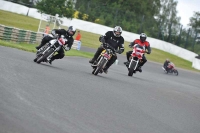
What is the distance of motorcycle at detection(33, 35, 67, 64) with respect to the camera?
1873cm

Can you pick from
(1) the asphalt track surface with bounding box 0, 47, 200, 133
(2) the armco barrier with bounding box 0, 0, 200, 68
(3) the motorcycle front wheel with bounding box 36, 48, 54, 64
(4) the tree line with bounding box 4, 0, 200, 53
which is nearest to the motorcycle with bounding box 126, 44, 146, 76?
(3) the motorcycle front wheel with bounding box 36, 48, 54, 64

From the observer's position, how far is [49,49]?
1894cm

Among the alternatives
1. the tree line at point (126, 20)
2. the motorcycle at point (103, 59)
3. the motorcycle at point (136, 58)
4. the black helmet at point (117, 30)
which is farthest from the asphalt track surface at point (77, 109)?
the tree line at point (126, 20)

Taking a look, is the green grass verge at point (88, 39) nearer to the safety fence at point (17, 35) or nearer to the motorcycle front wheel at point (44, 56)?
the safety fence at point (17, 35)

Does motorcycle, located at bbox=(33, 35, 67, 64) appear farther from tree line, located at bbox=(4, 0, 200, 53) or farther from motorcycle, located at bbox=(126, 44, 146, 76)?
tree line, located at bbox=(4, 0, 200, 53)

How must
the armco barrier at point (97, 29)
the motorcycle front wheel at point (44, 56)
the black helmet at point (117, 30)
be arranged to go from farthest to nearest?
1. the armco barrier at point (97, 29)
2. the black helmet at point (117, 30)
3. the motorcycle front wheel at point (44, 56)

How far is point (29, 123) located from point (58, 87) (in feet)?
16.1

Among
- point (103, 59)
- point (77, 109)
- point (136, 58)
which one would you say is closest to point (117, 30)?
point (103, 59)

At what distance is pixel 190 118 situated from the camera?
12.4m

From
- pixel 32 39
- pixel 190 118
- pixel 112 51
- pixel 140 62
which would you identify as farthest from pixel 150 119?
pixel 32 39

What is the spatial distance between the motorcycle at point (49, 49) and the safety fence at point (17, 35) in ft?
39.3

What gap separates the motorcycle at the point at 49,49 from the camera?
1873cm

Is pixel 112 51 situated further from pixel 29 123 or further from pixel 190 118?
pixel 29 123

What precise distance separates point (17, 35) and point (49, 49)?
569 inches
